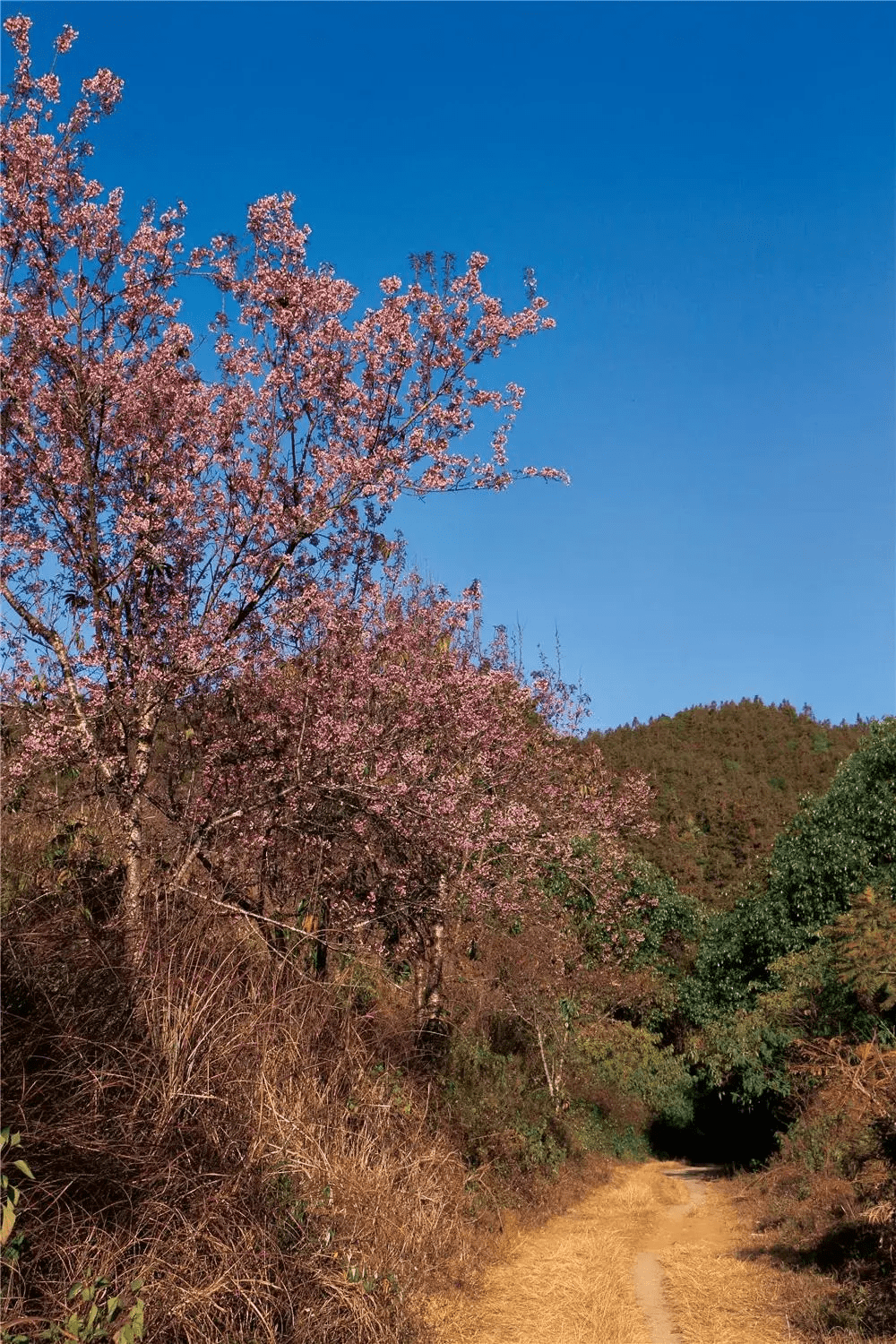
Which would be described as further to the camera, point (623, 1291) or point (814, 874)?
point (814, 874)

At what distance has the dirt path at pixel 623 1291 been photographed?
326 inches

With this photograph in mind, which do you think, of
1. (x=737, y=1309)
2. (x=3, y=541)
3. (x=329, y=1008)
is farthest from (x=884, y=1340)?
(x=3, y=541)

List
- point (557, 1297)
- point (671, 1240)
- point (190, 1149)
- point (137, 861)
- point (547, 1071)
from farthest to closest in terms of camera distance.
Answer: point (547, 1071), point (671, 1240), point (557, 1297), point (137, 861), point (190, 1149)

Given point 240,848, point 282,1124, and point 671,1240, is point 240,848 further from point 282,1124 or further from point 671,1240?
point 671,1240

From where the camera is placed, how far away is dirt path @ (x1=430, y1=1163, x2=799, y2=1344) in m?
8.29

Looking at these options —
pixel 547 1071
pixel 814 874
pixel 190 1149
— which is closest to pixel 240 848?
pixel 190 1149

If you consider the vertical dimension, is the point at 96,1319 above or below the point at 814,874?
below

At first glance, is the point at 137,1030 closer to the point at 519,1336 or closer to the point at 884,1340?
the point at 519,1336

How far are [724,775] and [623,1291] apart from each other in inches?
1528

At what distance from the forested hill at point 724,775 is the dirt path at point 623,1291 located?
20.7 m

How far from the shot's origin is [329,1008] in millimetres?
8117

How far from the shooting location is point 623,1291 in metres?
9.73

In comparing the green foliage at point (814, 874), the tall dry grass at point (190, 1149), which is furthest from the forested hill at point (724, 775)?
the tall dry grass at point (190, 1149)

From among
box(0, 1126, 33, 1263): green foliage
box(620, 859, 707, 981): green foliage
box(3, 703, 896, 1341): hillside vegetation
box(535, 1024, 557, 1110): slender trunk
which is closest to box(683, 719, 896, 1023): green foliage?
box(3, 703, 896, 1341): hillside vegetation
